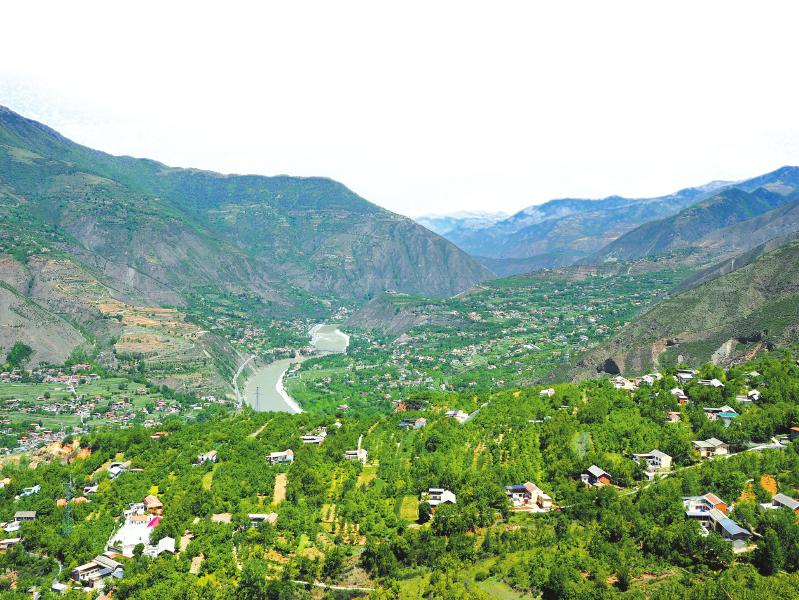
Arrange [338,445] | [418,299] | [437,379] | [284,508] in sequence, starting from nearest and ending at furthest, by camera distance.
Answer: [284,508] → [338,445] → [437,379] → [418,299]

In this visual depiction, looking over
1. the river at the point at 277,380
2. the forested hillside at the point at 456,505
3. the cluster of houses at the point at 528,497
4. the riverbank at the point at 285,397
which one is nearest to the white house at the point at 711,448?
the forested hillside at the point at 456,505

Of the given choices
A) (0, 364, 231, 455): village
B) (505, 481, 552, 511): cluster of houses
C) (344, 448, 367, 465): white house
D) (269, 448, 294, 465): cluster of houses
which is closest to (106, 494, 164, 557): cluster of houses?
(269, 448, 294, 465): cluster of houses

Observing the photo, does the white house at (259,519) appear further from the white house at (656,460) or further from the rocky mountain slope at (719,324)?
the rocky mountain slope at (719,324)

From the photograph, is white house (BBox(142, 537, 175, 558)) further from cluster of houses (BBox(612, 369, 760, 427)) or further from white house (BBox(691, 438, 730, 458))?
cluster of houses (BBox(612, 369, 760, 427))

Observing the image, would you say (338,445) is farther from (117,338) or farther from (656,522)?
(117,338)

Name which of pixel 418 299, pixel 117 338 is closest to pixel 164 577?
pixel 117 338

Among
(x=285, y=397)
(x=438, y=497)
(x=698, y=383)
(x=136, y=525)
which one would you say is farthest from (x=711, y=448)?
(x=285, y=397)
